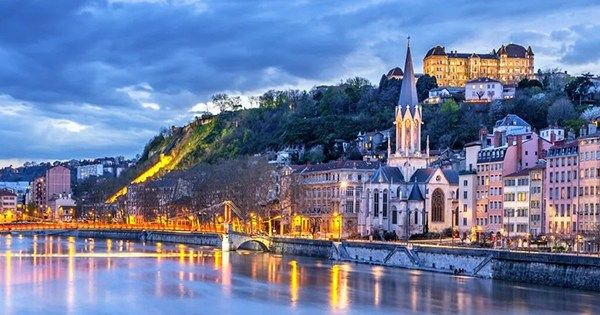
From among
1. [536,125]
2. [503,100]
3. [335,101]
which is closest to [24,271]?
[536,125]

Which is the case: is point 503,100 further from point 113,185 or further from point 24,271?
point 113,185

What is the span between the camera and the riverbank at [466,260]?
47125 mm

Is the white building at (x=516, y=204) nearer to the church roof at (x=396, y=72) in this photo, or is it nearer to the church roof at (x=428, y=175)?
the church roof at (x=428, y=175)

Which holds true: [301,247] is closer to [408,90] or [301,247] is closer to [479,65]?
[408,90]

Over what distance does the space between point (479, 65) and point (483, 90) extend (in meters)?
21.9

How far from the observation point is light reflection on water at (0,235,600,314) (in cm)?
4334

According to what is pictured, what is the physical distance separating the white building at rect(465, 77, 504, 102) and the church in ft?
104

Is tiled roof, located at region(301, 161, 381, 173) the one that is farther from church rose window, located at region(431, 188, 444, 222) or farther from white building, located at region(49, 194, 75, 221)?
white building, located at region(49, 194, 75, 221)

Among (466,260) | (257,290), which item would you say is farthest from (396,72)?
(257,290)

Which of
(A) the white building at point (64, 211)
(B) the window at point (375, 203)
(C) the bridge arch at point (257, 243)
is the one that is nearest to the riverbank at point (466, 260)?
(C) the bridge arch at point (257, 243)

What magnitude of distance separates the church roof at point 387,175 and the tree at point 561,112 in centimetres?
1760

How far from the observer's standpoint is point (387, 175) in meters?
84.6

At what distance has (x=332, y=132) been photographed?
410 ft

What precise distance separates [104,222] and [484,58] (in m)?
54.3
